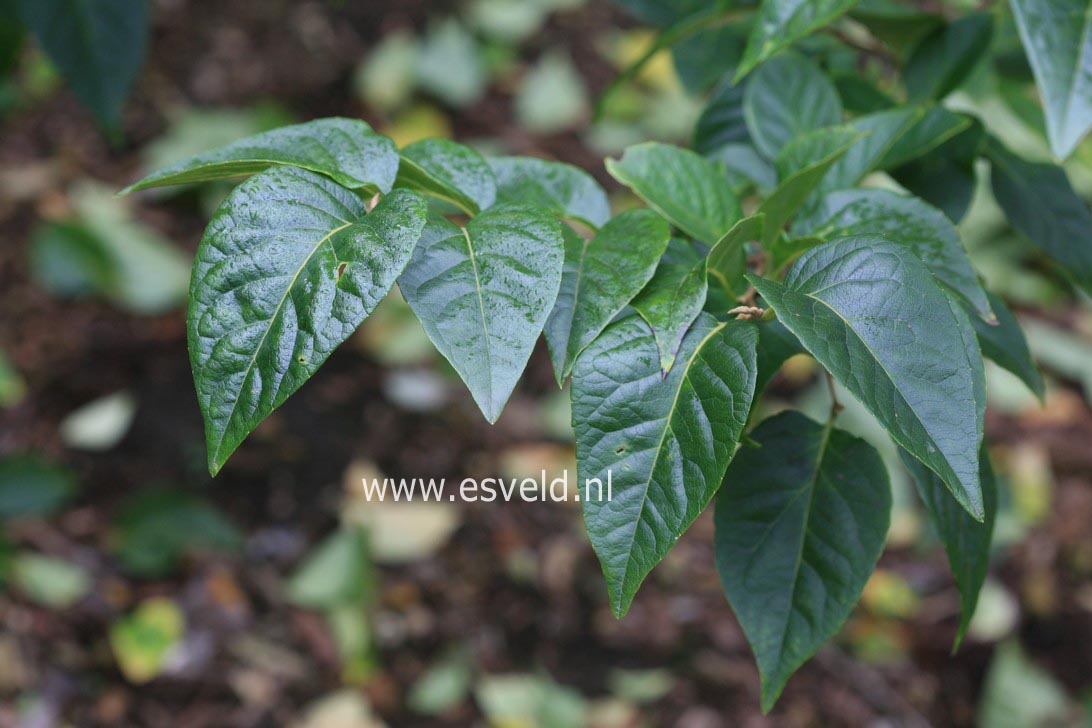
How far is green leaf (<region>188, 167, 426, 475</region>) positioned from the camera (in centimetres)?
56

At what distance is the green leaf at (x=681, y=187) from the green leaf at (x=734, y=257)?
40 mm

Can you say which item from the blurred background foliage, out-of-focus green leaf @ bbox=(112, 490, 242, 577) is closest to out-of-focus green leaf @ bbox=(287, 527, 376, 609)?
the blurred background foliage

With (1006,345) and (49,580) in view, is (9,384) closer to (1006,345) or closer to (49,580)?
(49,580)

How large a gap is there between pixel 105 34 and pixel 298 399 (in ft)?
3.58

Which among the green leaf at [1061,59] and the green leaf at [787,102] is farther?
the green leaf at [787,102]

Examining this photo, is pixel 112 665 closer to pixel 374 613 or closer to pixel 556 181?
pixel 374 613

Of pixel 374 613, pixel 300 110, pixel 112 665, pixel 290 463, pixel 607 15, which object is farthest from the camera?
pixel 607 15

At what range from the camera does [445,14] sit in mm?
2865

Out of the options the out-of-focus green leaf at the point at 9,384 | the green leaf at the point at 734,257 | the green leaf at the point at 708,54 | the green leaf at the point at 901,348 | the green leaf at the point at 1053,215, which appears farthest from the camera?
the out-of-focus green leaf at the point at 9,384

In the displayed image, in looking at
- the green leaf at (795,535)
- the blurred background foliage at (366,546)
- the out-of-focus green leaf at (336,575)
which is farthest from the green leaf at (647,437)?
the out-of-focus green leaf at (336,575)

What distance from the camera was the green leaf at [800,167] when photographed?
70cm

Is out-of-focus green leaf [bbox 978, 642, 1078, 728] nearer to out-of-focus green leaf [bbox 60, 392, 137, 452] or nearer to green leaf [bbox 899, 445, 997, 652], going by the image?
green leaf [bbox 899, 445, 997, 652]

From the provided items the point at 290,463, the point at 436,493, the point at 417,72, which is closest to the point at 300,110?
the point at 417,72

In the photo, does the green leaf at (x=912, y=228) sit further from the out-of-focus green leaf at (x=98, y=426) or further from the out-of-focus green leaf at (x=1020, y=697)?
the out-of-focus green leaf at (x=98, y=426)
